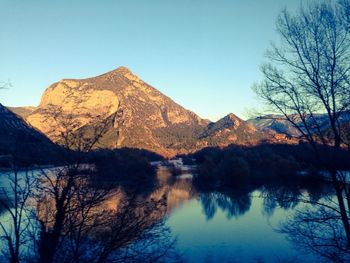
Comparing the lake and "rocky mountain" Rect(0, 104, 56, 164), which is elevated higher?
"rocky mountain" Rect(0, 104, 56, 164)

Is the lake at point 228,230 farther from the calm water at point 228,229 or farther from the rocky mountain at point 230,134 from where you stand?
the rocky mountain at point 230,134

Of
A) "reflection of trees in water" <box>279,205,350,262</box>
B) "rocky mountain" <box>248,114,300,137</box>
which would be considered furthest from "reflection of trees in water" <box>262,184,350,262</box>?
"rocky mountain" <box>248,114,300,137</box>

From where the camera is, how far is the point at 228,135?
6683 inches

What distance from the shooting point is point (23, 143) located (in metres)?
4.71

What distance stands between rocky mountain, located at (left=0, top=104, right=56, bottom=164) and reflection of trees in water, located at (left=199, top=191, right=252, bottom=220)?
78.3ft

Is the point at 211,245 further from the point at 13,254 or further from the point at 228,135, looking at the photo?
the point at 228,135

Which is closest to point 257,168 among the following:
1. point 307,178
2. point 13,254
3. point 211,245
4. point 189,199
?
point 189,199

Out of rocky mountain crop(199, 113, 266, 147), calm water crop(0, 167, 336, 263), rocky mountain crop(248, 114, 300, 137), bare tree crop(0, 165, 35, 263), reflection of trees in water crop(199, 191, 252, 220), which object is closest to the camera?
bare tree crop(0, 165, 35, 263)

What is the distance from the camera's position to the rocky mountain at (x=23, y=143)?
462 centimetres

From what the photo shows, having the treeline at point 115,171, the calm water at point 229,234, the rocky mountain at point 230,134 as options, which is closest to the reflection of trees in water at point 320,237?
the treeline at point 115,171

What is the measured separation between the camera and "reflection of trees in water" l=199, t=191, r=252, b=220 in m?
29.4

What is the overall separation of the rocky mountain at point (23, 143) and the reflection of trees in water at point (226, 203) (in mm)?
23881

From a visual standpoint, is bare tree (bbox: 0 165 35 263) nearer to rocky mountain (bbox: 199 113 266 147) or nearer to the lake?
the lake

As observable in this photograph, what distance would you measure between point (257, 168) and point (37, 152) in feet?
149
